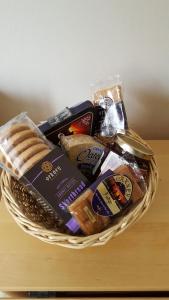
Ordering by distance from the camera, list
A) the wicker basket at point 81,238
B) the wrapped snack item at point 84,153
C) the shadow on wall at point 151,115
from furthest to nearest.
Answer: the shadow on wall at point 151,115
the wrapped snack item at point 84,153
the wicker basket at point 81,238

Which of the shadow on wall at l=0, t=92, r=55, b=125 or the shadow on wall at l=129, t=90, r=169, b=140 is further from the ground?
the shadow on wall at l=0, t=92, r=55, b=125

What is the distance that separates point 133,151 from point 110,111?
17 cm

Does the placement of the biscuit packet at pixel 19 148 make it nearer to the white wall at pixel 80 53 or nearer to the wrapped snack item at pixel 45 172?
the wrapped snack item at pixel 45 172

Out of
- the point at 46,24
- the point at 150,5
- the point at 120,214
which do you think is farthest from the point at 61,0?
the point at 120,214

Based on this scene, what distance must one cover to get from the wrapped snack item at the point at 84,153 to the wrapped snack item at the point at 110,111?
88 mm

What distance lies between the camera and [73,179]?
2.32ft

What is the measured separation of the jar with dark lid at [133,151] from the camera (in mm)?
725

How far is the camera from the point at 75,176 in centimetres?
71

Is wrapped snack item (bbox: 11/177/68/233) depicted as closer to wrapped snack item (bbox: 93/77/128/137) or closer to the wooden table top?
the wooden table top

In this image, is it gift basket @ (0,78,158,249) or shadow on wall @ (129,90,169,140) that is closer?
gift basket @ (0,78,158,249)

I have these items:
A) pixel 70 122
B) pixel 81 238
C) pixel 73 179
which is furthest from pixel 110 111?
pixel 81 238

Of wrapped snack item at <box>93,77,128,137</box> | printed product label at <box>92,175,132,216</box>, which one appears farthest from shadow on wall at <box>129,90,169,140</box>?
printed product label at <box>92,175,132,216</box>

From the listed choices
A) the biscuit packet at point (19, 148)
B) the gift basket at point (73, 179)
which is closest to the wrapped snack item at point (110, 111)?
the gift basket at point (73, 179)

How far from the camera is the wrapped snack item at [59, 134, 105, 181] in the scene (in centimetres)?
77
